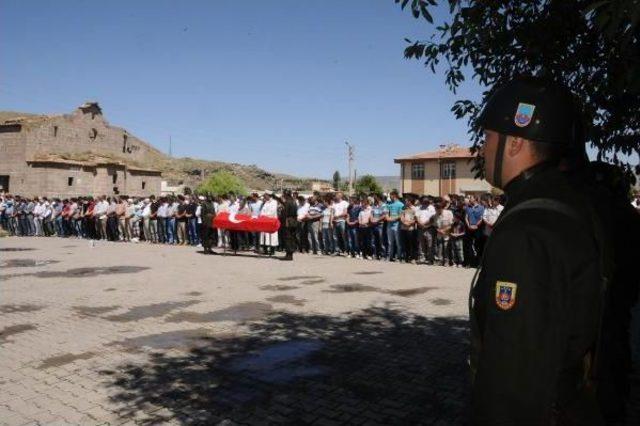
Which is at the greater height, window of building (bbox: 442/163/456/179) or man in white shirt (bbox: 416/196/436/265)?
window of building (bbox: 442/163/456/179)

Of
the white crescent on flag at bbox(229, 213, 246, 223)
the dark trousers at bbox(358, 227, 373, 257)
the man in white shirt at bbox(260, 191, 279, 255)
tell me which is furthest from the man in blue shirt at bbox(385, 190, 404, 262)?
the white crescent on flag at bbox(229, 213, 246, 223)

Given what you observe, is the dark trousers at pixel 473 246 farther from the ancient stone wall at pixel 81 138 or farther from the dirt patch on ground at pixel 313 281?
the ancient stone wall at pixel 81 138

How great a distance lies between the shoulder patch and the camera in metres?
1.49

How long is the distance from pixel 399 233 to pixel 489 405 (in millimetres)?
13591

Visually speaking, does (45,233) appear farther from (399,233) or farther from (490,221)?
(490,221)

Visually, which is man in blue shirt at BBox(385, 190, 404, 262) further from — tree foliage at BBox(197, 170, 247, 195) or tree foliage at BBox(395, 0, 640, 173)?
tree foliage at BBox(197, 170, 247, 195)

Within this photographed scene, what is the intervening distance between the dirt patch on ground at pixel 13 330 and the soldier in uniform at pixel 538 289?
6899 mm

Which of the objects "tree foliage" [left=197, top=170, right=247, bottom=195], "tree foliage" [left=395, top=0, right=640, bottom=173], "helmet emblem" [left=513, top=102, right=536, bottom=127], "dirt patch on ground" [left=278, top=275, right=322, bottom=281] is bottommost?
"dirt patch on ground" [left=278, top=275, right=322, bottom=281]

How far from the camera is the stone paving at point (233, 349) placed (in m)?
4.37

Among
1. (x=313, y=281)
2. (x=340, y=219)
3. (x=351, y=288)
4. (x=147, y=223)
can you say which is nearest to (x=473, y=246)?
(x=340, y=219)

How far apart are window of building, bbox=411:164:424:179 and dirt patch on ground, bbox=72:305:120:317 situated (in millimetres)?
55243

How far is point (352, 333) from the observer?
6.83 metres

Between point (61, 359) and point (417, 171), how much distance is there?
191 ft

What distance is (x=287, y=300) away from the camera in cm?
909
